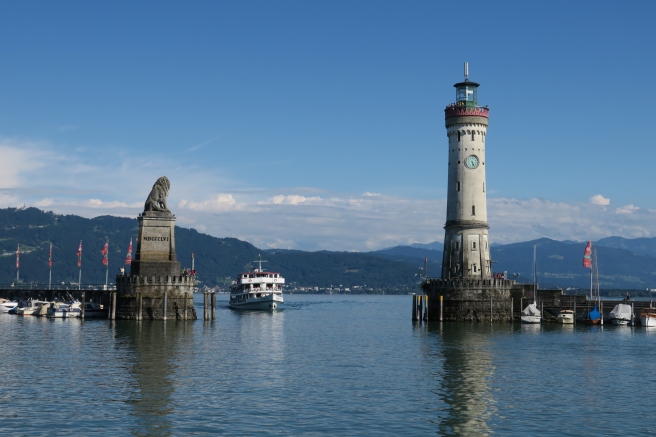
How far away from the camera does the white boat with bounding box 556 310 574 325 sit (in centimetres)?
10206

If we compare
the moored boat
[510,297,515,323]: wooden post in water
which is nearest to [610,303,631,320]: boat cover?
[510,297,515,323]: wooden post in water

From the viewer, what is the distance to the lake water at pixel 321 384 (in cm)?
3828

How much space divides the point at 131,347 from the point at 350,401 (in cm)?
2994

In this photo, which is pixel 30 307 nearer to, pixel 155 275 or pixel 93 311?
pixel 93 311

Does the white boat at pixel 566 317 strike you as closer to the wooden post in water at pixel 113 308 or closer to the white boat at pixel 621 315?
the white boat at pixel 621 315

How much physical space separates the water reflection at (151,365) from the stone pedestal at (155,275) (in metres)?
1.56

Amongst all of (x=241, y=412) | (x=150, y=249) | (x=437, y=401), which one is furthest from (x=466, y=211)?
(x=241, y=412)

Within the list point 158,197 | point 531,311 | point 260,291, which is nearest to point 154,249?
point 158,197

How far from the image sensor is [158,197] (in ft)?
311

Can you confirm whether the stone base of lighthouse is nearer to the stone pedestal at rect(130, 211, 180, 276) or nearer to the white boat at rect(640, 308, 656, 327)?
the white boat at rect(640, 308, 656, 327)

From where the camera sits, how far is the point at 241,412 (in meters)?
40.7

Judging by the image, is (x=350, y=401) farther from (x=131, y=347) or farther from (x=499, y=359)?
(x=131, y=347)

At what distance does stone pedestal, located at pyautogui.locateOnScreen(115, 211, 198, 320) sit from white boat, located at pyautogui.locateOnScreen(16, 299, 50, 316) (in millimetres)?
29656

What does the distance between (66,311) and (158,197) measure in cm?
2428
